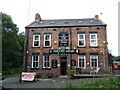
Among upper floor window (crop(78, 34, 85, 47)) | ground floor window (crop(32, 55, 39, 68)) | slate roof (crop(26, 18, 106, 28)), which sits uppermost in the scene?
slate roof (crop(26, 18, 106, 28))

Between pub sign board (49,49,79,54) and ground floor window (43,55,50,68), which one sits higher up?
pub sign board (49,49,79,54)

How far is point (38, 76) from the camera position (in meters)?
21.0

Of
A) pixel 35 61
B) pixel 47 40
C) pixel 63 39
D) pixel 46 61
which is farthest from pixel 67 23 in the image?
pixel 35 61

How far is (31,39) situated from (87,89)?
16.8 metres

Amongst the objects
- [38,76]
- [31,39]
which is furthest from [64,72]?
[31,39]

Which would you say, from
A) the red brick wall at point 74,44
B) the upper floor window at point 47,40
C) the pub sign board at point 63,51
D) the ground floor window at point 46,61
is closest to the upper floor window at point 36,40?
the red brick wall at point 74,44

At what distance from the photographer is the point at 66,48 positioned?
70.0 feet

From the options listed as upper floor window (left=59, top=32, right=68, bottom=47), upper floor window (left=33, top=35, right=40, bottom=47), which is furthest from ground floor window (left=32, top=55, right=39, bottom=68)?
upper floor window (left=59, top=32, right=68, bottom=47)

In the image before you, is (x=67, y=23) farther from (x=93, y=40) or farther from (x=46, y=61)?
(x=46, y=61)

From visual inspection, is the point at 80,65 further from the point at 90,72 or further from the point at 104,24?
the point at 104,24

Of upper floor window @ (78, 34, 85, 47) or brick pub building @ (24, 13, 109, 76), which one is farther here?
upper floor window @ (78, 34, 85, 47)

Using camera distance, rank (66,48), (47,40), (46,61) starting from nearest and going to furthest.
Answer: (66,48), (46,61), (47,40)

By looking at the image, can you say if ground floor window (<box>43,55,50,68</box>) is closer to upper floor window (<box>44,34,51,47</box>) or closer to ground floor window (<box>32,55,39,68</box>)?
ground floor window (<box>32,55,39,68</box>)

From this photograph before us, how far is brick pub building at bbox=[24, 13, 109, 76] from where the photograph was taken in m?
20.8
